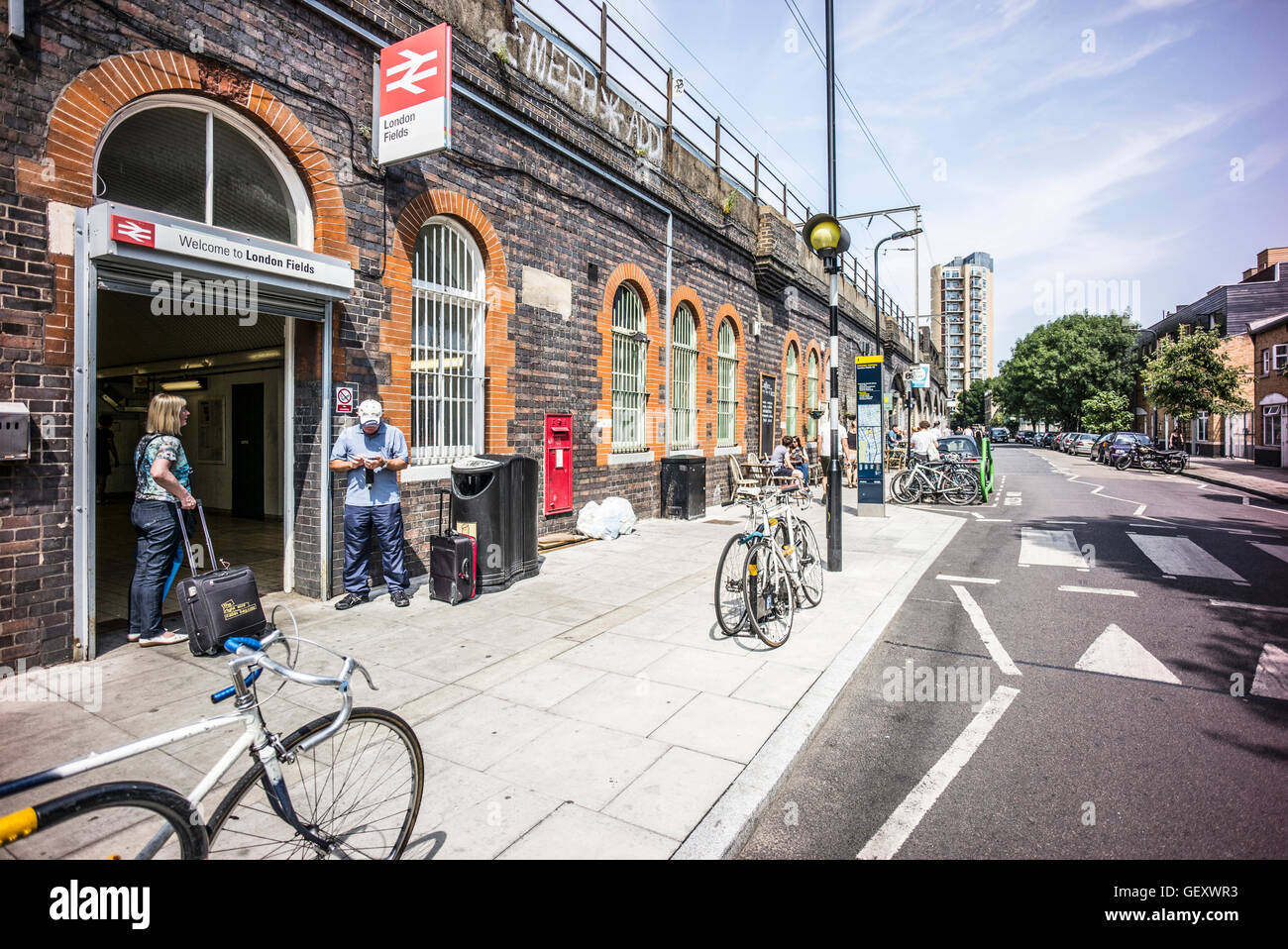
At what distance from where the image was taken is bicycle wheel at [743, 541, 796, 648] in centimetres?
541

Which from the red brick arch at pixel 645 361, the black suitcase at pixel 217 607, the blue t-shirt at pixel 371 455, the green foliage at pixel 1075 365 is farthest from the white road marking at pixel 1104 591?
the green foliage at pixel 1075 365

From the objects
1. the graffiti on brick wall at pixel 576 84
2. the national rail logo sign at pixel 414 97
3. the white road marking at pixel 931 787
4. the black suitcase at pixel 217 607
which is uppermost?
the graffiti on brick wall at pixel 576 84

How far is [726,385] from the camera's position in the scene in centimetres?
1620

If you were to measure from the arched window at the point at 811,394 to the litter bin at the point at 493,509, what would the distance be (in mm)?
15884

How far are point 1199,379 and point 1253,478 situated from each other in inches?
370

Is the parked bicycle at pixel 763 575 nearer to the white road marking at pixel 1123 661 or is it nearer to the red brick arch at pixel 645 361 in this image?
the white road marking at pixel 1123 661

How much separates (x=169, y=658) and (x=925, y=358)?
5500 centimetres

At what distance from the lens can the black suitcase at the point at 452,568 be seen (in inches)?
267

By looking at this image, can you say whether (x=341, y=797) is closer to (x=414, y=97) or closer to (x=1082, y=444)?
(x=414, y=97)

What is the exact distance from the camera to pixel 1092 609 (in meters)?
6.82

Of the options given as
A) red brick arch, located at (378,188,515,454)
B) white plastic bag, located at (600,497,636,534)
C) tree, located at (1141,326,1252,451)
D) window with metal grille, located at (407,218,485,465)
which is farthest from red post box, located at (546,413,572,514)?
tree, located at (1141,326,1252,451)

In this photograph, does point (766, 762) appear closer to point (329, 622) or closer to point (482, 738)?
point (482, 738)

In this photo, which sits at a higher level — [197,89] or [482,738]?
[197,89]
